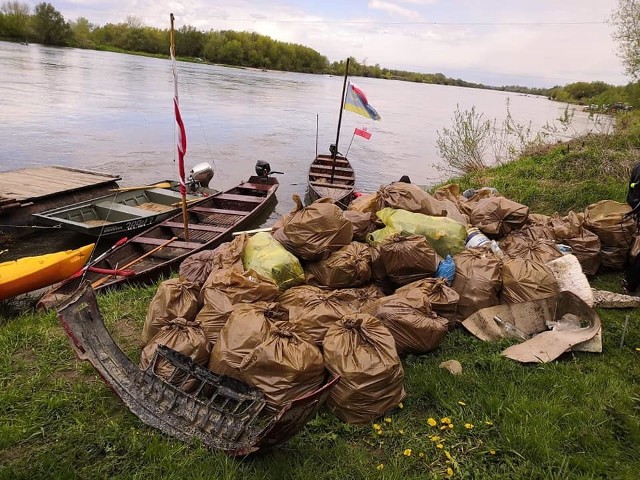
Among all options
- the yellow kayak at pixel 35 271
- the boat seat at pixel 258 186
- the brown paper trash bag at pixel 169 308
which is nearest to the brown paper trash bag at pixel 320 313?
the brown paper trash bag at pixel 169 308

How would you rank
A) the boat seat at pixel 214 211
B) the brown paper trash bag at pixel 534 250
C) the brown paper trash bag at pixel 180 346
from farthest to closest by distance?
the boat seat at pixel 214 211 → the brown paper trash bag at pixel 534 250 → the brown paper trash bag at pixel 180 346

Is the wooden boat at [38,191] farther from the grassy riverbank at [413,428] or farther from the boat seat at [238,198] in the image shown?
the grassy riverbank at [413,428]

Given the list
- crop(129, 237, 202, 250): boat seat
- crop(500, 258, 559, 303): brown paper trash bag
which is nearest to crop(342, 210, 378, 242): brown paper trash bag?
crop(500, 258, 559, 303): brown paper trash bag

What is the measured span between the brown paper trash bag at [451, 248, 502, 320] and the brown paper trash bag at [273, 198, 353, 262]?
46.0 inches

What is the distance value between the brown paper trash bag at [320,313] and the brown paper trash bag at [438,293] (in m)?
0.64

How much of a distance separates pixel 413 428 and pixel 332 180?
966 centimetres

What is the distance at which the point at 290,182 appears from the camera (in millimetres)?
15000

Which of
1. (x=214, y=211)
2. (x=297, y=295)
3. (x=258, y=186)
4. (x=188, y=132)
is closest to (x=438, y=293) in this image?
(x=297, y=295)

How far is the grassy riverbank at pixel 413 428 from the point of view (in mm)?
2586

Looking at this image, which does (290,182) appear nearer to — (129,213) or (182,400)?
(129,213)

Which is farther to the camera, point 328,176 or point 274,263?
point 328,176

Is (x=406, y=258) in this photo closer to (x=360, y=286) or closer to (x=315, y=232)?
(x=360, y=286)

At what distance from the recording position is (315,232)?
166 inches

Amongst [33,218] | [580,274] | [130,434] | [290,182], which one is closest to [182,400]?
[130,434]
